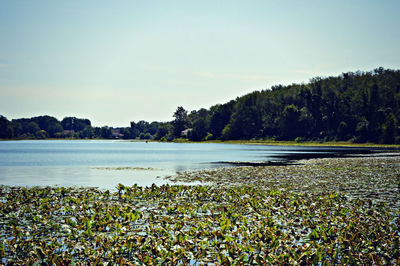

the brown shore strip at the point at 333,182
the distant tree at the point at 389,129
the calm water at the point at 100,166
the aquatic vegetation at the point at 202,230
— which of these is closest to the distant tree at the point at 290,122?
the distant tree at the point at 389,129

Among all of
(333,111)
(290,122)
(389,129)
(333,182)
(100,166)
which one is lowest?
(100,166)

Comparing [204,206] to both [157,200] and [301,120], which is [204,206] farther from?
[301,120]

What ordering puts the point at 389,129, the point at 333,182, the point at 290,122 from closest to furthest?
1. the point at 333,182
2. the point at 389,129
3. the point at 290,122

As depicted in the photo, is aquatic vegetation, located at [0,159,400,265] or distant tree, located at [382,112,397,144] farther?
distant tree, located at [382,112,397,144]

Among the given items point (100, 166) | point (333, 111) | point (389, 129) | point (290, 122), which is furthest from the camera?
point (290, 122)

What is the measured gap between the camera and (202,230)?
14375 mm

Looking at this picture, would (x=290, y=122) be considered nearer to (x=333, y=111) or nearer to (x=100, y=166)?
(x=333, y=111)

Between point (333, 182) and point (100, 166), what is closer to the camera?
point (333, 182)

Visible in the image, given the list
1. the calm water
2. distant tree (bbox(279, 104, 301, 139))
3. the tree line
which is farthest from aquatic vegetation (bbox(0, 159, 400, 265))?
distant tree (bbox(279, 104, 301, 139))

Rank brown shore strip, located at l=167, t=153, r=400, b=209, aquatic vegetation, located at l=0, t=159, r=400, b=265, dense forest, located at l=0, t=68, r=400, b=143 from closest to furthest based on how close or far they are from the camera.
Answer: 1. aquatic vegetation, located at l=0, t=159, r=400, b=265
2. brown shore strip, located at l=167, t=153, r=400, b=209
3. dense forest, located at l=0, t=68, r=400, b=143

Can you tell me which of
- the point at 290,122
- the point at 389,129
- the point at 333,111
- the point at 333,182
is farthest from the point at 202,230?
the point at 290,122

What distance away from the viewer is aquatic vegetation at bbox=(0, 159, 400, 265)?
456 inches

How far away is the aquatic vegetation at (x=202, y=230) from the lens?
11586 mm

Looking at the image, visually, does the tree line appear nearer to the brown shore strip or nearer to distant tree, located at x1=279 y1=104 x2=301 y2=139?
distant tree, located at x1=279 y1=104 x2=301 y2=139
